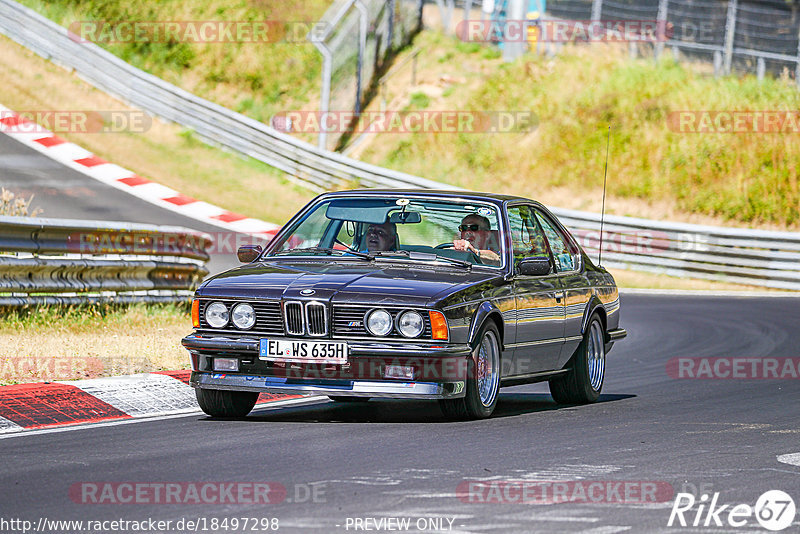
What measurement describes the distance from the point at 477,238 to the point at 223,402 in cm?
212

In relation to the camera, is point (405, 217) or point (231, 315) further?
point (405, 217)

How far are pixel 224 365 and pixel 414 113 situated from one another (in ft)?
84.4

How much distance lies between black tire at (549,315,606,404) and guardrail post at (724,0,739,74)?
20376 mm

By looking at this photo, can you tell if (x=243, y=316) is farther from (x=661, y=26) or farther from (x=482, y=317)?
(x=661, y=26)

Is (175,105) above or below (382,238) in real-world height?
above

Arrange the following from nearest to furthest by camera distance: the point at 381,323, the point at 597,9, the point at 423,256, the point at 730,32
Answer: the point at 381,323 < the point at 423,256 < the point at 730,32 < the point at 597,9

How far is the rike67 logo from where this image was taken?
555 centimetres

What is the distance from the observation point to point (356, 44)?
108 ft

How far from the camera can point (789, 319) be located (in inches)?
724

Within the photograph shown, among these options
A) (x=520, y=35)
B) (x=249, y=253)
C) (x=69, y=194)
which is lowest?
(x=249, y=253)

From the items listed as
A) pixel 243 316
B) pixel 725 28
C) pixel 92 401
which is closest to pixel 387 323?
pixel 243 316

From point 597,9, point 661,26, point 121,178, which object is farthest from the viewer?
point 597,9

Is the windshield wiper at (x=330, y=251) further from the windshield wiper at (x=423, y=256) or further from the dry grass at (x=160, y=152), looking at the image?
the dry grass at (x=160, y=152)

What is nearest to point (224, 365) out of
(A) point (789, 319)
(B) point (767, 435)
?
(B) point (767, 435)
